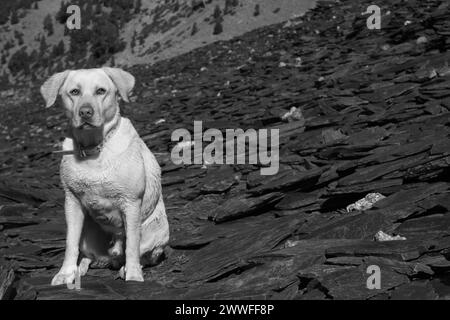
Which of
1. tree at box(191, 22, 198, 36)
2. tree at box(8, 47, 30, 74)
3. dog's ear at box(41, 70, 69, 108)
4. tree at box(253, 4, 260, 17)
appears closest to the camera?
dog's ear at box(41, 70, 69, 108)

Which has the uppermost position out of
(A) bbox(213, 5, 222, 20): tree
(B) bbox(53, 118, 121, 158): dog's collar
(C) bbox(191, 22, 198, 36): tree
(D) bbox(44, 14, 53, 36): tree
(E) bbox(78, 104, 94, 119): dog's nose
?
(E) bbox(78, 104, 94, 119): dog's nose

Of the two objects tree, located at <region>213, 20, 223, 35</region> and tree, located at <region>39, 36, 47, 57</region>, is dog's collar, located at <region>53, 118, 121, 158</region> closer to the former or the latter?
tree, located at <region>213, 20, 223, 35</region>

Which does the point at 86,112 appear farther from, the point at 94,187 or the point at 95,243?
the point at 95,243

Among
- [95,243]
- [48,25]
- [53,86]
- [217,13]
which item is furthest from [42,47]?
[53,86]

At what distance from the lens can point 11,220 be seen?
9.56 m

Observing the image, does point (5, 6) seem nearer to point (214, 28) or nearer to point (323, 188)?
point (214, 28)

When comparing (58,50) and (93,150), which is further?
(58,50)

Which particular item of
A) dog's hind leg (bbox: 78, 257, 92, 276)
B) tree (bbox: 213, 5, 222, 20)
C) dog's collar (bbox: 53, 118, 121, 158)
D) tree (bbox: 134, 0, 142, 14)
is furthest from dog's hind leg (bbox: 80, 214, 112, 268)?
tree (bbox: 134, 0, 142, 14)

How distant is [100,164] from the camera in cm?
600

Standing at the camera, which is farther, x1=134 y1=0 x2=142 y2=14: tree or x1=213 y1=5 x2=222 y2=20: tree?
x1=134 y1=0 x2=142 y2=14: tree

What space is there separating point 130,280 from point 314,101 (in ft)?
28.2

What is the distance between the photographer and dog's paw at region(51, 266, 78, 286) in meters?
6.09

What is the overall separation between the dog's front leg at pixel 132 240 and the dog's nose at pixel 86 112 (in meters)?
1.02

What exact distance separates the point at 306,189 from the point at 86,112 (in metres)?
4.00
